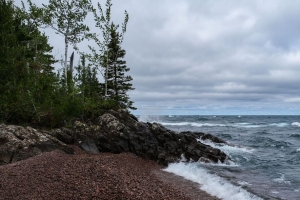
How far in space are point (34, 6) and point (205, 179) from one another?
2350cm

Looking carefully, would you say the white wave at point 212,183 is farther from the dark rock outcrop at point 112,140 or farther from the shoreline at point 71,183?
the dark rock outcrop at point 112,140

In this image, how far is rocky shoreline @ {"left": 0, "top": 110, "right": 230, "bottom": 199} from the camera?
9.19m

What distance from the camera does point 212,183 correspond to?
14.0 meters

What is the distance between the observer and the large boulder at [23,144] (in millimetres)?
14094

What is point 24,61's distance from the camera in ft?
74.2

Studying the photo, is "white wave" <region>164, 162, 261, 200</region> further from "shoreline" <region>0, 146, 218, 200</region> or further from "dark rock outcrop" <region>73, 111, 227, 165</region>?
"dark rock outcrop" <region>73, 111, 227, 165</region>

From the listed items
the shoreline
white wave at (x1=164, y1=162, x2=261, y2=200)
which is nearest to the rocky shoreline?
the shoreline

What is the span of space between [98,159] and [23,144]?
456 centimetres

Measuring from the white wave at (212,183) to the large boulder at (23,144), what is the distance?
7.02 meters

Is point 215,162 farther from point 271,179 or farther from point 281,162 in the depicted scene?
point 281,162

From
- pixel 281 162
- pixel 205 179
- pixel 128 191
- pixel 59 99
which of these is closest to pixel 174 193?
pixel 128 191

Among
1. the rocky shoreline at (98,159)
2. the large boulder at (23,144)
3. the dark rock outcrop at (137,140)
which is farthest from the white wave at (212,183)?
the large boulder at (23,144)

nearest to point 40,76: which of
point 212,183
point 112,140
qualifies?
point 112,140

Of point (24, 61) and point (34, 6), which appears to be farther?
point (34, 6)
